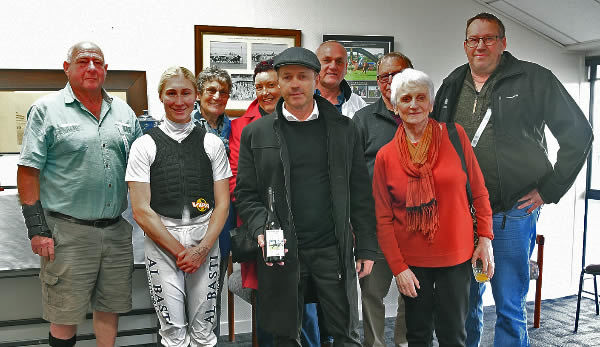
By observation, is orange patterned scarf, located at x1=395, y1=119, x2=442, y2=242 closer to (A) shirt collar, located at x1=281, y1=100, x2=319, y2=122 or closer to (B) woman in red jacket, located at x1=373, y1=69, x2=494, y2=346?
(B) woman in red jacket, located at x1=373, y1=69, x2=494, y2=346

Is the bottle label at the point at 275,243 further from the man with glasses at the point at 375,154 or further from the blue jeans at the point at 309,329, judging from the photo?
the blue jeans at the point at 309,329

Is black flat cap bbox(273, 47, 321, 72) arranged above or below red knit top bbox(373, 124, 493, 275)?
above

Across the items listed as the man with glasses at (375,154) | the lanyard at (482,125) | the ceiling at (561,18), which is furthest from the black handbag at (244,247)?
the ceiling at (561,18)

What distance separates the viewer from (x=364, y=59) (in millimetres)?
3521

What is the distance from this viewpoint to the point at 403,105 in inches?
77.4

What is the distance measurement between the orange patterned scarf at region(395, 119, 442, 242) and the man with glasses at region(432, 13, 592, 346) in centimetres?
38

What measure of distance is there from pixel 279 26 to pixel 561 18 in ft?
6.66

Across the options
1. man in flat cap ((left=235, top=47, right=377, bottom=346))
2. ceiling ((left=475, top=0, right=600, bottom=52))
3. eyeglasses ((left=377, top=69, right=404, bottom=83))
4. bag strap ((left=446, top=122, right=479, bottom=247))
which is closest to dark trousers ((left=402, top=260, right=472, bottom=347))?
bag strap ((left=446, top=122, right=479, bottom=247))

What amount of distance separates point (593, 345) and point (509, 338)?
4.31 feet

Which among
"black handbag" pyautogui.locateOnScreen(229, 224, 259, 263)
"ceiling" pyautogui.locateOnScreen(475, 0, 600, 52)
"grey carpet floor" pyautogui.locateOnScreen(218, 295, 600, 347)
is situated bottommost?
"grey carpet floor" pyautogui.locateOnScreen(218, 295, 600, 347)

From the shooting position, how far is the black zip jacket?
2168 mm

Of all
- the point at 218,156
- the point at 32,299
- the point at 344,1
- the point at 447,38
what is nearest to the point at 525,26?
the point at 447,38

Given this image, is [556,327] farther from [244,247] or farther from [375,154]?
[244,247]

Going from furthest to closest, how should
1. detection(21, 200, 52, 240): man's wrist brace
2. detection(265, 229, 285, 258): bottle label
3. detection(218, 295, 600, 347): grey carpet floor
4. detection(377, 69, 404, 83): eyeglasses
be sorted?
detection(218, 295, 600, 347): grey carpet floor
detection(377, 69, 404, 83): eyeglasses
detection(21, 200, 52, 240): man's wrist brace
detection(265, 229, 285, 258): bottle label
